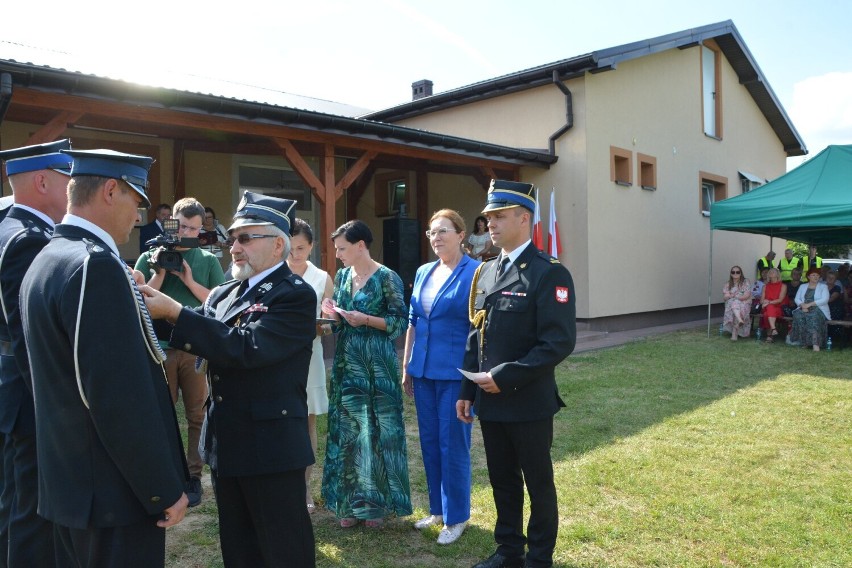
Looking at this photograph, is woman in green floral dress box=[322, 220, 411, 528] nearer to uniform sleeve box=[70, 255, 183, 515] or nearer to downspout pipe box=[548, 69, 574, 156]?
uniform sleeve box=[70, 255, 183, 515]

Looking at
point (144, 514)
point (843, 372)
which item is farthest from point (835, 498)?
point (843, 372)

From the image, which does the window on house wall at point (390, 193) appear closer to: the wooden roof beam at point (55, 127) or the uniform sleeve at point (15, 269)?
the wooden roof beam at point (55, 127)

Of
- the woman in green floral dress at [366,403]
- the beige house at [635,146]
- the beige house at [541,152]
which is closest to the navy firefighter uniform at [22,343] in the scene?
the woman in green floral dress at [366,403]

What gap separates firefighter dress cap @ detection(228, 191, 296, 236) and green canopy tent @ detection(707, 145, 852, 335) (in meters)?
10.9

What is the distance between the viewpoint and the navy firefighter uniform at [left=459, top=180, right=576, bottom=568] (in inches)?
125

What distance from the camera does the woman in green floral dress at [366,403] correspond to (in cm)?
396

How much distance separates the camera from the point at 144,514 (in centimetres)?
194

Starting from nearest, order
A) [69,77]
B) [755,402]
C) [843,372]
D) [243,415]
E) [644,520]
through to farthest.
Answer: [243,415]
[644,520]
[69,77]
[755,402]
[843,372]

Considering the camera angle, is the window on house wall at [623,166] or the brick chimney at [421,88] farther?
the brick chimney at [421,88]

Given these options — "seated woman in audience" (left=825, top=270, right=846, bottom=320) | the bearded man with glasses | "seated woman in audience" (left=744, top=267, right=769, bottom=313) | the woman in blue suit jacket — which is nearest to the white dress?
the woman in blue suit jacket

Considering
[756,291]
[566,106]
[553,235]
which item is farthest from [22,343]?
[756,291]

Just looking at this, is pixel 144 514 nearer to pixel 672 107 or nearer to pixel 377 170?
pixel 377 170

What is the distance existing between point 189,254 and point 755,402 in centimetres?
618

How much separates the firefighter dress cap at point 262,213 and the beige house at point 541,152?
529 centimetres
